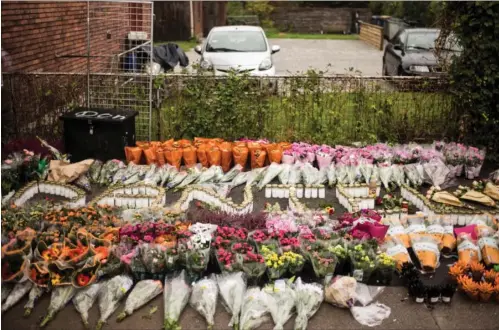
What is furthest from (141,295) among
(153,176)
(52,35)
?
(52,35)

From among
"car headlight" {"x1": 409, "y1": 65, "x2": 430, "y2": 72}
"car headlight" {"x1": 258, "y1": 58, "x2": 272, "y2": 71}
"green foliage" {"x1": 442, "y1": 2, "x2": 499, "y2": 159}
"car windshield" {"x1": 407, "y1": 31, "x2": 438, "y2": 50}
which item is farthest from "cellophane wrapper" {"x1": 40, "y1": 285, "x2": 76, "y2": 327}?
"car windshield" {"x1": 407, "y1": 31, "x2": 438, "y2": 50}

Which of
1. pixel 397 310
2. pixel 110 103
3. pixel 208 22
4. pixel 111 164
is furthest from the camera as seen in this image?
pixel 208 22

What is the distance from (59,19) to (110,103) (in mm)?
2627

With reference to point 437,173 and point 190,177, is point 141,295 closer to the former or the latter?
point 190,177

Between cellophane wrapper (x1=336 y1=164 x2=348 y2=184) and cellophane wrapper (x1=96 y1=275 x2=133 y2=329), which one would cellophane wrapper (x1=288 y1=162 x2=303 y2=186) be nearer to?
cellophane wrapper (x1=336 y1=164 x2=348 y2=184)

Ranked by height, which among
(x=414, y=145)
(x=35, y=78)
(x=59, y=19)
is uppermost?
(x=59, y=19)

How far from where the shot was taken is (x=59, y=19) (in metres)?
11.2

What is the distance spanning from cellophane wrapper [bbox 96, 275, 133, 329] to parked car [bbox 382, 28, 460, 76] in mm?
9940

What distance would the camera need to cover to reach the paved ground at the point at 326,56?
19638 mm

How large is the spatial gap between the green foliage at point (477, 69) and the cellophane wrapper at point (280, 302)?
17.5 feet

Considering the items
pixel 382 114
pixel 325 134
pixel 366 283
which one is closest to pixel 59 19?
pixel 325 134

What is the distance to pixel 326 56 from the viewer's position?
75.8 feet

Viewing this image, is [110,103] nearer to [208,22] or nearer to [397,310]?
[397,310]

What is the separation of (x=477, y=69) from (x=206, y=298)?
605cm
